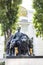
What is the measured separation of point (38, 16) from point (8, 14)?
0.41 meters

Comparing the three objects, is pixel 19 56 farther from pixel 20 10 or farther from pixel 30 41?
pixel 20 10

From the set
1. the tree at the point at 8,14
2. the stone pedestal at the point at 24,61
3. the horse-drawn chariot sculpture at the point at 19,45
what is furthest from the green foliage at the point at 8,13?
the stone pedestal at the point at 24,61

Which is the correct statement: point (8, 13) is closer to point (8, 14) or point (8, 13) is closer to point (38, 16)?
point (8, 14)

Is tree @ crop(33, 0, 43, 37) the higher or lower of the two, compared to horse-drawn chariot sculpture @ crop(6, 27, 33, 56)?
higher

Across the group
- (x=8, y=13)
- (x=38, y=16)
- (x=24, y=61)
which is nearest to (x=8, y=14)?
(x=8, y=13)

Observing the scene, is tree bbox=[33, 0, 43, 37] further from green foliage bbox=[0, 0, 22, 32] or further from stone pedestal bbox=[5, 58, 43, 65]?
stone pedestal bbox=[5, 58, 43, 65]

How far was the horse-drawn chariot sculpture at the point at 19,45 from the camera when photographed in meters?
2.19

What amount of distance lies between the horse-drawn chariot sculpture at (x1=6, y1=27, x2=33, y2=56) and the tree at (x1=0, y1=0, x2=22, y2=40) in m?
0.11

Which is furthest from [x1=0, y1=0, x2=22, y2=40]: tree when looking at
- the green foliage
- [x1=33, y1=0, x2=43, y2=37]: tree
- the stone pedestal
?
the stone pedestal

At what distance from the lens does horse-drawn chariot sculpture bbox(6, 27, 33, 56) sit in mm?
2188

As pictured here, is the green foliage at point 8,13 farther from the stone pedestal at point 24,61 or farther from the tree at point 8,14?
the stone pedestal at point 24,61

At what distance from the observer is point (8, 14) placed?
2234mm

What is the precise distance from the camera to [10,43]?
2195 mm

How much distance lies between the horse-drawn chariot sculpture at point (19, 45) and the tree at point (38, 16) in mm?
170
